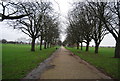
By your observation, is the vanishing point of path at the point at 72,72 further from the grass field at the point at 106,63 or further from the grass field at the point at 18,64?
the grass field at the point at 18,64

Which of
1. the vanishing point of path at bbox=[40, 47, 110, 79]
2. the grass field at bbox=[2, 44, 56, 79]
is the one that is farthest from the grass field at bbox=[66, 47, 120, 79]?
the grass field at bbox=[2, 44, 56, 79]

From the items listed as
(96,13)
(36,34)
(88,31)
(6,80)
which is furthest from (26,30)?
(6,80)

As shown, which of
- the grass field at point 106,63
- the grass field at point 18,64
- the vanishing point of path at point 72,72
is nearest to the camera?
the vanishing point of path at point 72,72

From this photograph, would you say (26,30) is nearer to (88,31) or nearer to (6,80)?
(88,31)

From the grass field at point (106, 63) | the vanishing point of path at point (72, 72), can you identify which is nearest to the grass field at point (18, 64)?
the vanishing point of path at point (72, 72)

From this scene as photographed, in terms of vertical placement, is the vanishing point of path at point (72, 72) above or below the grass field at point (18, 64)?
below

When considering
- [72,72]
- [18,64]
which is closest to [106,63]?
[72,72]

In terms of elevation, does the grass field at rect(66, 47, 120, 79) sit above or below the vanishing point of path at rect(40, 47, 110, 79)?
above

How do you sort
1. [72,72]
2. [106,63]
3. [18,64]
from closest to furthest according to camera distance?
[72,72]
[18,64]
[106,63]

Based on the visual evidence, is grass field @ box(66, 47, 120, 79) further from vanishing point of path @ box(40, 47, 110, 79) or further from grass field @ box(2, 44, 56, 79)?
grass field @ box(2, 44, 56, 79)

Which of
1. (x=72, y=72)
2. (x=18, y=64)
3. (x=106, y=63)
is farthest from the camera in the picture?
(x=106, y=63)

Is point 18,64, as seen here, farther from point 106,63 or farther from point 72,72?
point 106,63

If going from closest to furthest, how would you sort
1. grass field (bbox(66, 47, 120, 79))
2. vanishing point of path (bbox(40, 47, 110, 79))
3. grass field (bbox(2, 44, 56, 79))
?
vanishing point of path (bbox(40, 47, 110, 79)) < grass field (bbox(2, 44, 56, 79)) < grass field (bbox(66, 47, 120, 79))

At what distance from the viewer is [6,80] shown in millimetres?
6078
